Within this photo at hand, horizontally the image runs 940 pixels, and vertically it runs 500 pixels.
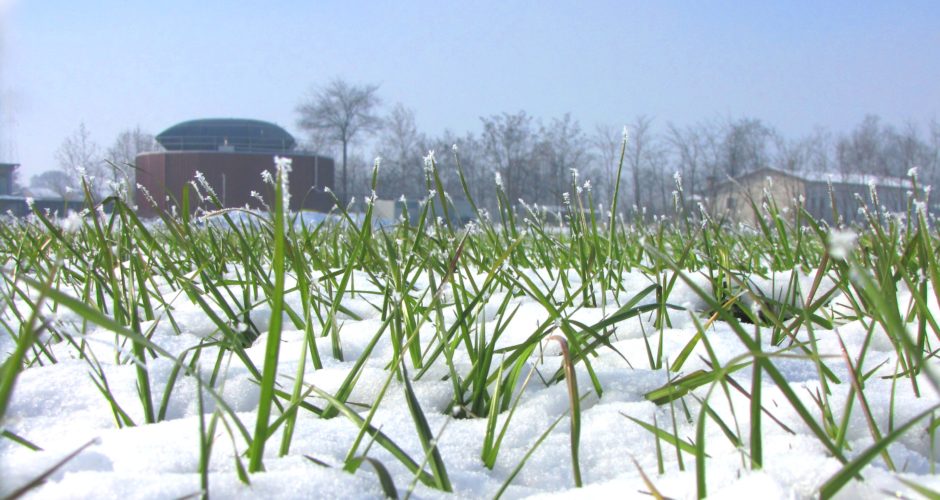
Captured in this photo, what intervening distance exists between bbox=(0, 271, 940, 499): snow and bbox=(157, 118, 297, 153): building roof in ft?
137

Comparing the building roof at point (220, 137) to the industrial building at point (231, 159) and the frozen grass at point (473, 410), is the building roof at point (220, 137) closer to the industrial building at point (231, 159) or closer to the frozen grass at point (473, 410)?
the industrial building at point (231, 159)

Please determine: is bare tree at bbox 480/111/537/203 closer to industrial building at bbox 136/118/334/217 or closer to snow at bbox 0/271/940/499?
industrial building at bbox 136/118/334/217

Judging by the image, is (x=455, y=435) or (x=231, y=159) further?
(x=231, y=159)

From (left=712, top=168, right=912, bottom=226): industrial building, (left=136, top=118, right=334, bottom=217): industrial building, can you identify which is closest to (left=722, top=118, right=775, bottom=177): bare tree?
(left=712, top=168, right=912, bottom=226): industrial building

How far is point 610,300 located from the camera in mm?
1710

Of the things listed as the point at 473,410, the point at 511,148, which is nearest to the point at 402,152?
the point at 511,148

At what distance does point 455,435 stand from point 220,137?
43929 mm

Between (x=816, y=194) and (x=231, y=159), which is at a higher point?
(x=231, y=159)

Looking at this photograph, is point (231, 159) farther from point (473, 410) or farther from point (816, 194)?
point (473, 410)

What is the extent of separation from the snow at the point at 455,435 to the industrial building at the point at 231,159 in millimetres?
34128

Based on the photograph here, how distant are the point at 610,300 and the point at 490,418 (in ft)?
3.04

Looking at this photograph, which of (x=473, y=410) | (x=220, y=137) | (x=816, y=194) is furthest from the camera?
(x=220, y=137)

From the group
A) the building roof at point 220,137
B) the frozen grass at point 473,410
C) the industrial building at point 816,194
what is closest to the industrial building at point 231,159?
the building roof at point 220,137

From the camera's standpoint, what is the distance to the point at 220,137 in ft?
137
